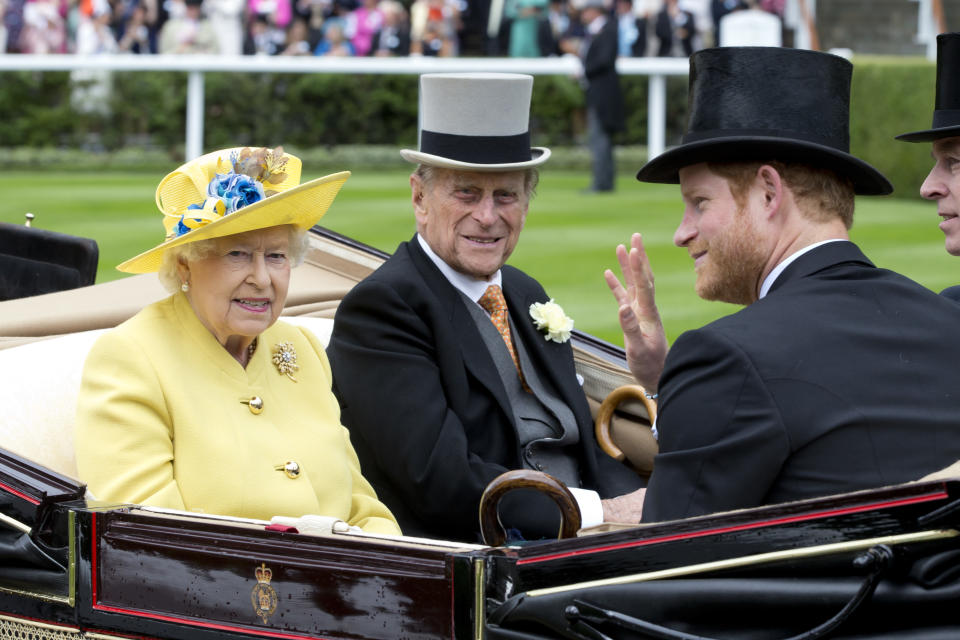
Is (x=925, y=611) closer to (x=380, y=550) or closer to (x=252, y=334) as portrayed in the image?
(x=380, y=550)

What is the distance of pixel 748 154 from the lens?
271 centimetres

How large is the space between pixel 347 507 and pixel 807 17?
19.4 m

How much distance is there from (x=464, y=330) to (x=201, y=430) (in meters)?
0.80

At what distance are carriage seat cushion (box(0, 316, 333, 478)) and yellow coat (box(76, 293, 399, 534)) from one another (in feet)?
1.59

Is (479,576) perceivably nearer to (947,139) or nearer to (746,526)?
(746,526)

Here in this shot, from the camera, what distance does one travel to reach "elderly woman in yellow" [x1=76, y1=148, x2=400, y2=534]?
2.88 metres

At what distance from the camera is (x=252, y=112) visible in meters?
18.1

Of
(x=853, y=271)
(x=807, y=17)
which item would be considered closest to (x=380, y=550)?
(x=853, y=271)

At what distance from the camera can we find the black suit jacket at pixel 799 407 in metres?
2.41

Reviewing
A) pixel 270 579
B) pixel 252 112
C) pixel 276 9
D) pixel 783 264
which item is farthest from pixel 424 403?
pixel 276 9

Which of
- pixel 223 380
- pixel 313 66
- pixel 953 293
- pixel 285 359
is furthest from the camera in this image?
pixel 313 66

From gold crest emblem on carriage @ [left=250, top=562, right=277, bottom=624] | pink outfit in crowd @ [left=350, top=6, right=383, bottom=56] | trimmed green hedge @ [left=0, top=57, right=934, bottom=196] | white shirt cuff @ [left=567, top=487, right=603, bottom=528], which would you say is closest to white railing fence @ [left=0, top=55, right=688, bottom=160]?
trimmed green hedge @ [left=0, top=57, right=934, bottom=196]

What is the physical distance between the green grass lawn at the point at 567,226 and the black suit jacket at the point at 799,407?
17.9 feet

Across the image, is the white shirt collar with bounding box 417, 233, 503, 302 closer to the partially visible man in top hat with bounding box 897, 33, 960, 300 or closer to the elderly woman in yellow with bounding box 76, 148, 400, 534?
the elderly woman in yellow with bounding box 76, 148, 400, 534
